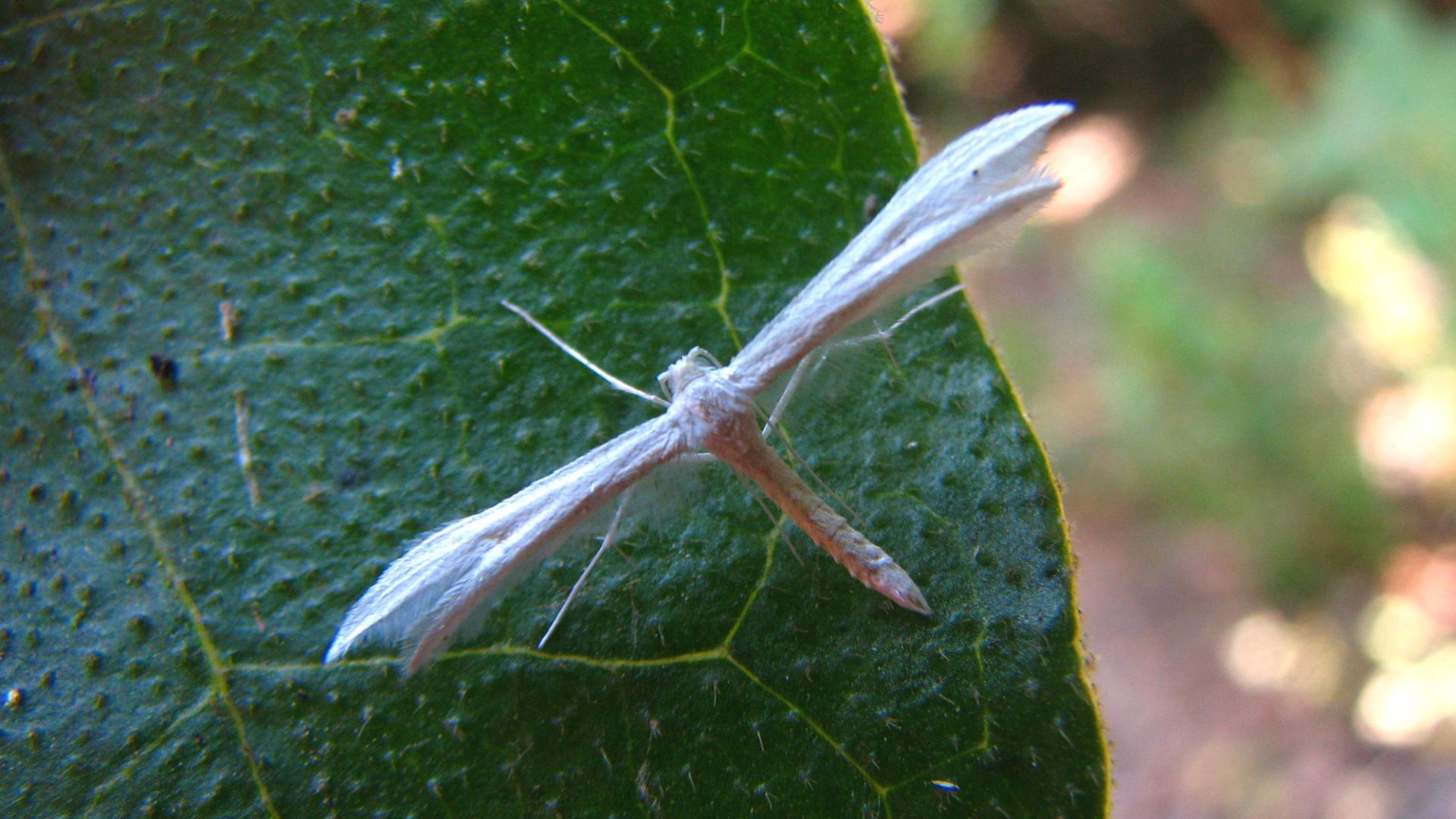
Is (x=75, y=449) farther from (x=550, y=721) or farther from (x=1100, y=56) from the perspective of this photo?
(x=1100, y=56)

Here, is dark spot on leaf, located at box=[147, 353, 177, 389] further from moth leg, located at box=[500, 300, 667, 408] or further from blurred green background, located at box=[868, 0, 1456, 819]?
blurred green background, located at box=[868, 0, 1456, 819]

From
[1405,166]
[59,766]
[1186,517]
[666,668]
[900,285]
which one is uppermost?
[59,766]

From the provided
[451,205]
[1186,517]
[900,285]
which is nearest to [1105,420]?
[1186,517]

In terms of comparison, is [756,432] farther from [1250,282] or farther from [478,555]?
[1250,282]

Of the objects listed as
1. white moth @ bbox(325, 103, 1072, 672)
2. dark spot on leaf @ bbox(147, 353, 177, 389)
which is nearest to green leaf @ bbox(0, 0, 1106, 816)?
dark spot on leaf @ bbox(147, 353, 177, 389)

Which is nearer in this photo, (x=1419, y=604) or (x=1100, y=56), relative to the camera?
(x=1419, y=604)

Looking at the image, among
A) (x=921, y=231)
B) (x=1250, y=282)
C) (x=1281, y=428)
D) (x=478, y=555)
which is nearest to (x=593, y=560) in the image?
(x=478, y=555)

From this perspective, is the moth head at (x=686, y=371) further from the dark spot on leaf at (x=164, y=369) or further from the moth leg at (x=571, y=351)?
the dark spot on leaf at (x=164, y=369)
